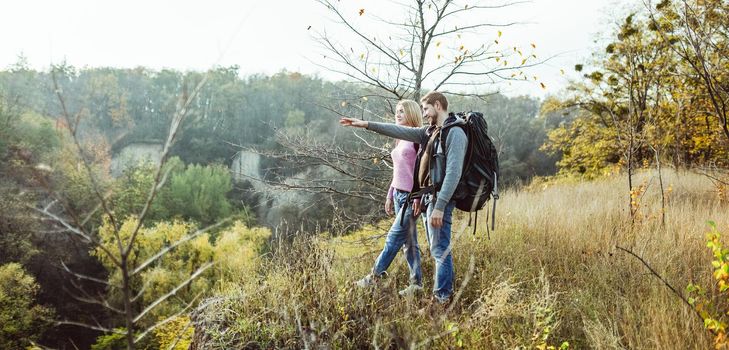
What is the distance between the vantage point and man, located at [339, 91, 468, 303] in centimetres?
311

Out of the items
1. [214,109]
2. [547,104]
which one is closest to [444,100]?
[547,104]

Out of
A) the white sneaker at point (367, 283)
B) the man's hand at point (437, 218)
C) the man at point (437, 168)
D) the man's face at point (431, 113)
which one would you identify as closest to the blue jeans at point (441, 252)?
the man at point (437, 168)

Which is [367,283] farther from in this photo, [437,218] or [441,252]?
[437,218]

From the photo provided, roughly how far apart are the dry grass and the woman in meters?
0.15

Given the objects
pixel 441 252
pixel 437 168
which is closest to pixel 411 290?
pixel 441 252

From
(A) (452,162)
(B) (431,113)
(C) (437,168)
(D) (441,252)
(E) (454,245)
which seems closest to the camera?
(A) (452,162)

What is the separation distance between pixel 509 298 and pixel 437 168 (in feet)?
3.38

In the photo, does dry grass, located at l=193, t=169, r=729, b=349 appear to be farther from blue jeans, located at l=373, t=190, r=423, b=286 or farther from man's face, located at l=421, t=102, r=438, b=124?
man's face, located at l=421, t=102, r=438, b=124

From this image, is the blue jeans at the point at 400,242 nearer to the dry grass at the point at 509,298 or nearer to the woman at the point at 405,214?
the woman at the point at 405,214

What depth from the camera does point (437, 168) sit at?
3205 mm

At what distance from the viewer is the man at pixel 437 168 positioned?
3107 mm

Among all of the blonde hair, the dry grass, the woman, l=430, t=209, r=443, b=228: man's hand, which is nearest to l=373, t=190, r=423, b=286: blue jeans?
the woman

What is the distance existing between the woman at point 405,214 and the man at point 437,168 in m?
0.13

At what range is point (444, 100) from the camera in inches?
136
